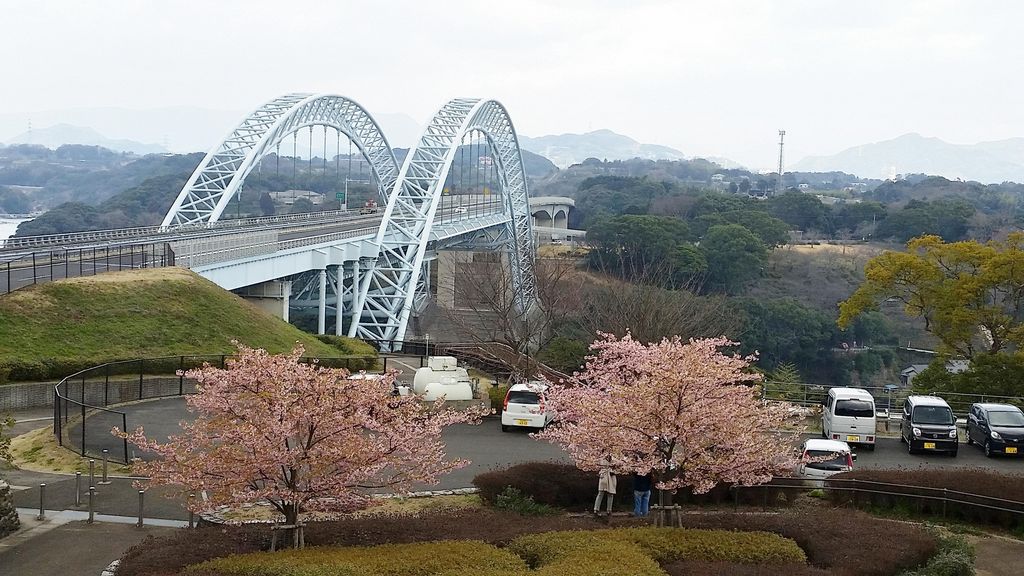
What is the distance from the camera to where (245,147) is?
5862 cm

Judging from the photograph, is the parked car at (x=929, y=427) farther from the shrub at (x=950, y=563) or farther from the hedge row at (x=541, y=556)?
the hedge row at (x=541, y=556)

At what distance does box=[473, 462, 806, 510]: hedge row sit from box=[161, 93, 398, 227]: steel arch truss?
39.6 m

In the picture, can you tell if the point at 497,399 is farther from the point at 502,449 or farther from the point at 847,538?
the point at 847,538

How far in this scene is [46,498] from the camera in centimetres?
1722

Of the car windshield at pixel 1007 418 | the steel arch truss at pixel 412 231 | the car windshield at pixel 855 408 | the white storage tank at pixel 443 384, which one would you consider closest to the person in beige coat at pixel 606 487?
the car windshield at pixel 855 408

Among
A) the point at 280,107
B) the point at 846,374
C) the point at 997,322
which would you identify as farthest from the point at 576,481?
the point at 846,374

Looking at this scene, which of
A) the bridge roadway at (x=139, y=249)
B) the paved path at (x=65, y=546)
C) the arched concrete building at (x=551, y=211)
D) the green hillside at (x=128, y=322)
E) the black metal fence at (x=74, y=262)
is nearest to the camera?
the paved path at (x=65, y=546)

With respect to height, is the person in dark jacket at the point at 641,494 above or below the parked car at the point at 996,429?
above

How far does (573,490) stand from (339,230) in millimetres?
49046

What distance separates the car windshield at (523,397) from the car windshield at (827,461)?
7242 millimetres

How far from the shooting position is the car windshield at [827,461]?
19859 millimetres

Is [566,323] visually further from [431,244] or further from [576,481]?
[576,481]

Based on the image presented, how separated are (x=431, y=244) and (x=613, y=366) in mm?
60377

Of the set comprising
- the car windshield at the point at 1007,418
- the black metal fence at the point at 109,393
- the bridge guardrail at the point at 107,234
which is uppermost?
the bridge guardrail at the point at 107,234
